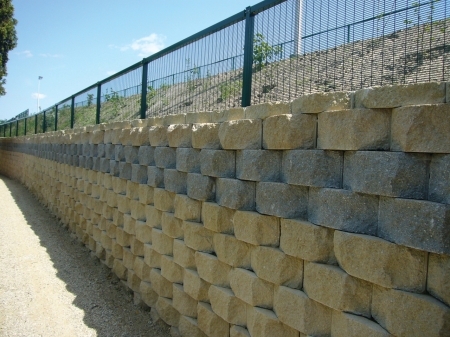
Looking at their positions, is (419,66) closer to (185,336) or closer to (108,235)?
(185,336)

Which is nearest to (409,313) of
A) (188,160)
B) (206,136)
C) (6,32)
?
(206,136)

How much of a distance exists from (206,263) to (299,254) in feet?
4.07

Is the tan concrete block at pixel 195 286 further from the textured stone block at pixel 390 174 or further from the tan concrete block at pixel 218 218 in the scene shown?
the textured stone block at pixel 390 174

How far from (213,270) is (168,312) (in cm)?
122

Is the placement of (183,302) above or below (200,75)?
below

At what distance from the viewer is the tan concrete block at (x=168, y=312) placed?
438 cm

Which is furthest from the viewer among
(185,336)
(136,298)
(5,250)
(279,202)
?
(5,250)

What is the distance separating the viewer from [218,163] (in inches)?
141

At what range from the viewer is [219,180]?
357 centimetres

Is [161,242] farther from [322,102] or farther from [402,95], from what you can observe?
[402,95]

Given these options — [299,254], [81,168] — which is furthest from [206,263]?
[81,168]

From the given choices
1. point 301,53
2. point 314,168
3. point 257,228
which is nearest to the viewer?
point 314,168

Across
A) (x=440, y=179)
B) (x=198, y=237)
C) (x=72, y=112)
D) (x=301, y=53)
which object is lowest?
(x=198, y=237)


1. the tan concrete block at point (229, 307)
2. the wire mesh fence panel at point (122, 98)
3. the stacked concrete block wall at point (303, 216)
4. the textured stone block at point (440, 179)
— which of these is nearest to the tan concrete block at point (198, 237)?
the stacked concrete block wall at point (303, 216)
